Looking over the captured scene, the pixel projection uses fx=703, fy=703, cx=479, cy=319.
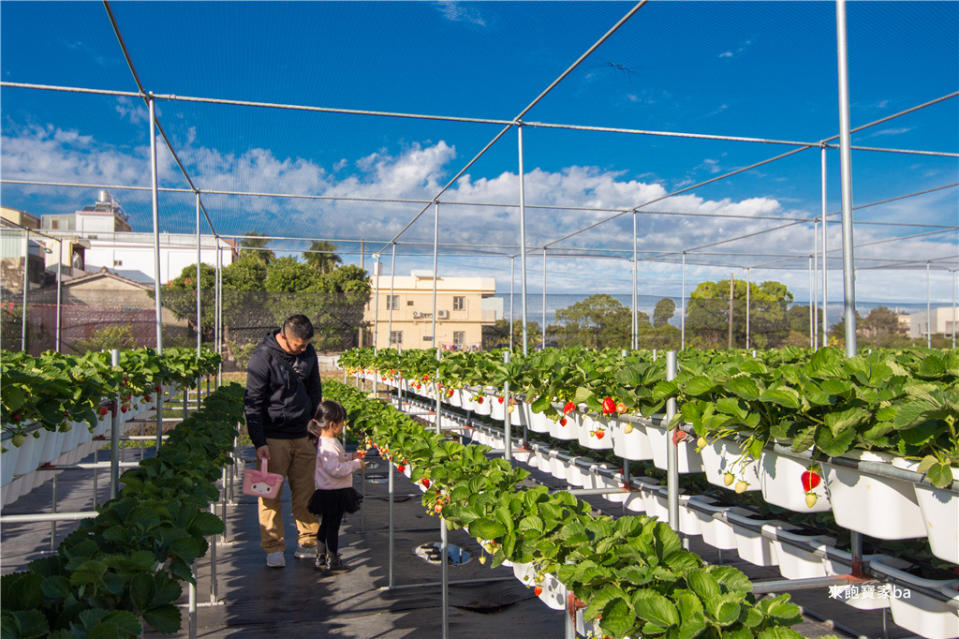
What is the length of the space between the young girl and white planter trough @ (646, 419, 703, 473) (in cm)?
255

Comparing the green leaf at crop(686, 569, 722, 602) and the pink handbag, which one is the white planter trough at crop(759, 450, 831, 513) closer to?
the green leaf at crop(686, 569, 722, 602)

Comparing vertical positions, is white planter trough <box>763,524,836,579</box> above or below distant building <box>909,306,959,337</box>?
below

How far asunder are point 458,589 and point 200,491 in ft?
6.88

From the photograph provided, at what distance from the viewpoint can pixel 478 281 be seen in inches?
1212

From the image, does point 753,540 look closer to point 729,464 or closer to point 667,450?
point 729,464

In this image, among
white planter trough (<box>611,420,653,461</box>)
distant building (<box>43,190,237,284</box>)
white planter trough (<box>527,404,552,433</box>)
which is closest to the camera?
white planter trough (<box>611,420,653,461</box>)

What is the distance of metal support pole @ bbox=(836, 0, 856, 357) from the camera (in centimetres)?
286

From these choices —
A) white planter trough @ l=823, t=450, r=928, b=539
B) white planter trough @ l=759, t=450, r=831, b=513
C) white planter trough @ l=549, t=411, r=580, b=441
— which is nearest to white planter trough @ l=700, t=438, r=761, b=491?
white planter trough @ l=759, t=450, r=831, b=513

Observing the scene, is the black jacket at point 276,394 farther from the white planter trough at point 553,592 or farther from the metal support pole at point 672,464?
the white planter trough at point 553,592

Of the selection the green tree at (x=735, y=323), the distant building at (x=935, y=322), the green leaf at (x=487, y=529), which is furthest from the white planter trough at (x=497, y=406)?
the distant building at (x=935, y=322)

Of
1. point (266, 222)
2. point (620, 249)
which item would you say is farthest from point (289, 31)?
point (620, 249)

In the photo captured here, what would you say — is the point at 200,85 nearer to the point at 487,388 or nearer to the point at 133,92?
the point at 133,92

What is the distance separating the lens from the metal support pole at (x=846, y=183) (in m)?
2.86

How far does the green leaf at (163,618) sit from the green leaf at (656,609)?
967mm
